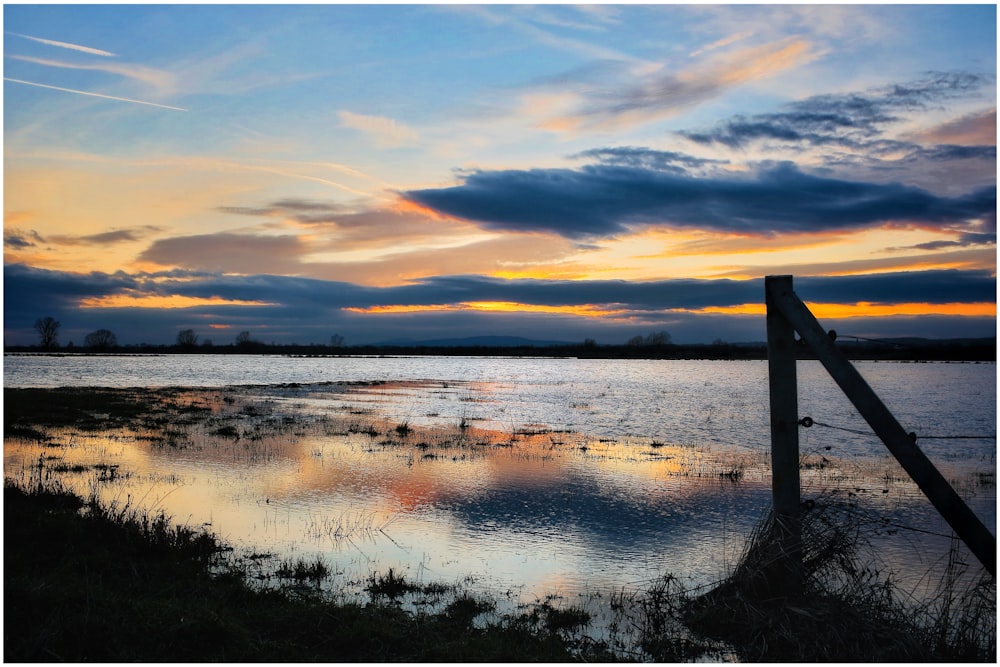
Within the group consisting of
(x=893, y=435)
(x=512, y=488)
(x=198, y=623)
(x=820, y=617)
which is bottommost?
(x=512, y=488)

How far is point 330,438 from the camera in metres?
27.1

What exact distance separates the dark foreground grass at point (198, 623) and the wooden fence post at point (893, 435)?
3.90 m

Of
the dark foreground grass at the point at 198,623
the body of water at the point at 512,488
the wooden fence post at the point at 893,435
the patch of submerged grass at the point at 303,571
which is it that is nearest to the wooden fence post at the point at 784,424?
the wooden fence post at the point at 893,435

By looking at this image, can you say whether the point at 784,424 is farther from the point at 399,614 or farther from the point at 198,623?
the point at 198,623

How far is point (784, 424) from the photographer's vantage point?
8.91 metres

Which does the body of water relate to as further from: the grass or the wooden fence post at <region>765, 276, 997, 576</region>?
the wooden fence post at <region>765, 276, 997, 576</region>

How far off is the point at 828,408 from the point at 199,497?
41.2 metres

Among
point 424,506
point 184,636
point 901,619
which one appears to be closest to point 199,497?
point 424,506

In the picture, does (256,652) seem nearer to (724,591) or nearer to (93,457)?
(724,591)

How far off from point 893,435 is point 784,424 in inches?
49.8

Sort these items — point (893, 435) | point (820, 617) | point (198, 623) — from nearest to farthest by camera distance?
point (198, 623), point (893, 435), point (820, 617)

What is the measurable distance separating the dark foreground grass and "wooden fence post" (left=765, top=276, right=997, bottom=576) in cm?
390

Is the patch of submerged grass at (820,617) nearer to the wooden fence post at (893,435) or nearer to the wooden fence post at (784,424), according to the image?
the wooden fence post at (784,424)

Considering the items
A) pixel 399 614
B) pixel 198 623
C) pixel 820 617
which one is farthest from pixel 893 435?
pixel 198 623
